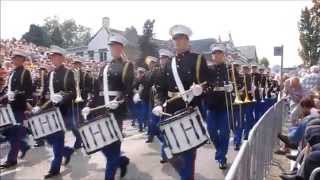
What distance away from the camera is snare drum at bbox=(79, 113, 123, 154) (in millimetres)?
6547

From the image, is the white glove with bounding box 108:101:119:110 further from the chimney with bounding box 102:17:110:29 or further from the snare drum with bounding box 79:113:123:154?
the chimney with bounding box 102:17:110:29

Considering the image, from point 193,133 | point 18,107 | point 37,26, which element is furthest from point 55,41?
point 193,133

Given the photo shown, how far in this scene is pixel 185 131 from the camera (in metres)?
5.61

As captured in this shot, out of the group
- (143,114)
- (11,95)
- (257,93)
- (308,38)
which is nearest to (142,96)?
(143,114)

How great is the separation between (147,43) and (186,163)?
119 ft

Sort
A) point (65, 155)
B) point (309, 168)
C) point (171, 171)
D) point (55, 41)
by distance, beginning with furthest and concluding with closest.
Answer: point (55, 41) → point (65, 155) → point (171, 171) → point (309, 168)

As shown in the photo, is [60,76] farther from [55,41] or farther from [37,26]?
[55,41]

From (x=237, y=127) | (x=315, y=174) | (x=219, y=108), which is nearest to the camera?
(x=315, y=174)

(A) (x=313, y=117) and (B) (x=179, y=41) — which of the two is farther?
(A) (x=313, y=117)

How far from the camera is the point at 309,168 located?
17.9 ft

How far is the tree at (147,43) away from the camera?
1618 inches

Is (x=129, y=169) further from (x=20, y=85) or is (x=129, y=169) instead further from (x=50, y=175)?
(x=20, y=85)

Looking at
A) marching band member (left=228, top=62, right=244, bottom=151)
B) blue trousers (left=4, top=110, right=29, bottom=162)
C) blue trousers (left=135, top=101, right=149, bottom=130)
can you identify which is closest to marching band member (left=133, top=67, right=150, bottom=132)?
blue trousers (left=135, top=101, right=149, bottom=130)

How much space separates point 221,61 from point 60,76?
9.33ft
